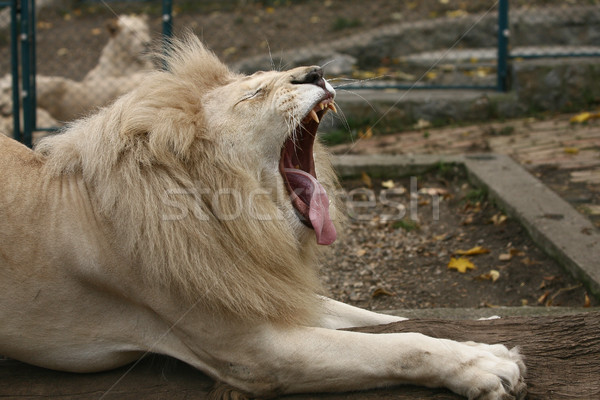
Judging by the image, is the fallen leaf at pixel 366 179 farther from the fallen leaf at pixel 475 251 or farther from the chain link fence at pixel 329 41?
the fallen leaf at pixel 475 251

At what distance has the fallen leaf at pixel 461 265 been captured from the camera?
4682 millimetres

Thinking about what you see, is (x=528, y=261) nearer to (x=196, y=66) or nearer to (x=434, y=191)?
(x=434, y=191)

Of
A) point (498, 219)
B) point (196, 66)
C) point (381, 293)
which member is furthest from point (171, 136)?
point (498, 219)

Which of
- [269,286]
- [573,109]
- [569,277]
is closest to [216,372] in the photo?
[269,286]

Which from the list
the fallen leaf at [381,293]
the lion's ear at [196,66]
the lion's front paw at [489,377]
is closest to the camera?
the lion's front paw at [489,377]

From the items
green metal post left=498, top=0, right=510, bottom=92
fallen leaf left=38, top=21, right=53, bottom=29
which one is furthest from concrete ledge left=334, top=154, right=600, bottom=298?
fallen leaf left=38, top=21, right=53, bottom=29

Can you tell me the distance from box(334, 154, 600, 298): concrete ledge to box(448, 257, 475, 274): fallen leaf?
1.47ft

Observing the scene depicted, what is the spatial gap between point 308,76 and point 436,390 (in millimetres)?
1259

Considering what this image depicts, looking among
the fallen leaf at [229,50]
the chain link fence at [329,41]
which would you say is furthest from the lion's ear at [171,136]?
the fallen leaf at [229,50]

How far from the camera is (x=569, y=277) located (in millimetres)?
4227

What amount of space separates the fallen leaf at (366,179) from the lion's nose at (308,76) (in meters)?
3.37

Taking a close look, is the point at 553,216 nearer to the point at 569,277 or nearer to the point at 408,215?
the point at 569,277

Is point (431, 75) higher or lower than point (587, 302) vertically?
higher

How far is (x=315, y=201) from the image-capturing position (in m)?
2.96
